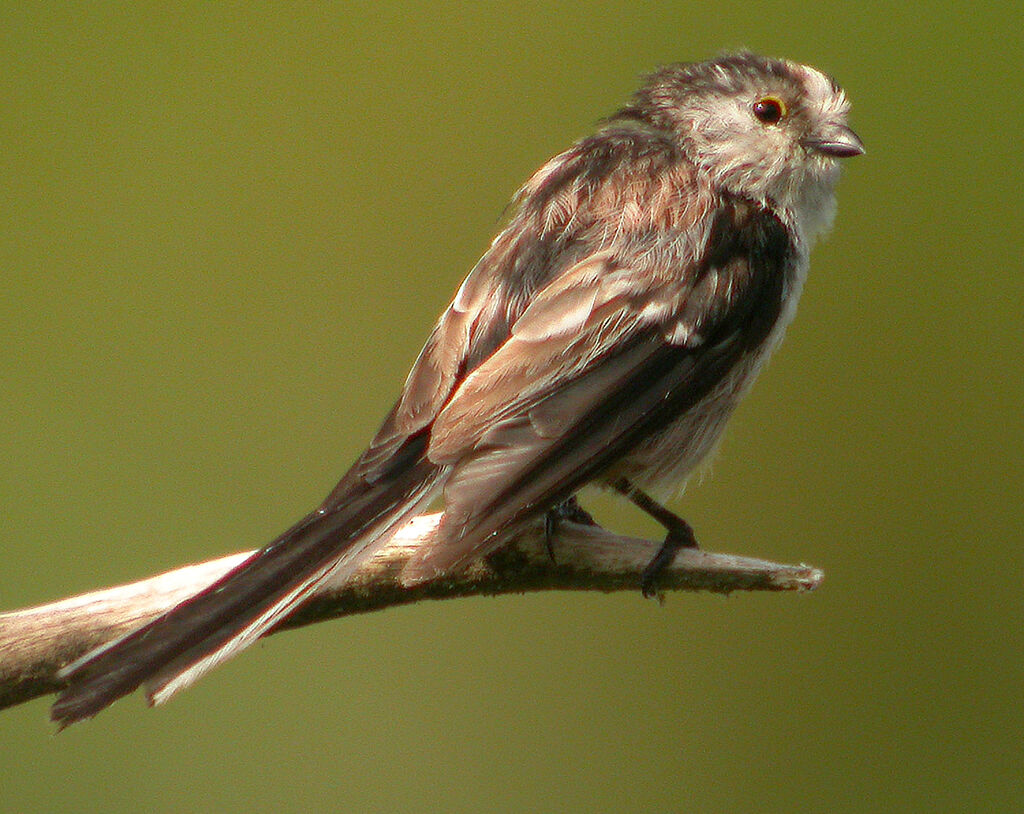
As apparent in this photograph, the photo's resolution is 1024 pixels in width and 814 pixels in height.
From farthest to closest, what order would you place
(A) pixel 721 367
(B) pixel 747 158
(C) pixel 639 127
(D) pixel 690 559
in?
(C) pixel 639 127 → (B) pixel 747 158 → (A) pixel 721 367 → (D) pixel 690 559

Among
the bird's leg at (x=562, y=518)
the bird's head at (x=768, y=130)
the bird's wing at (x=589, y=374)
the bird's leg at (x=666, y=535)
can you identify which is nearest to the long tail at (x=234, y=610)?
the bird's wing at (x=589, y=374)

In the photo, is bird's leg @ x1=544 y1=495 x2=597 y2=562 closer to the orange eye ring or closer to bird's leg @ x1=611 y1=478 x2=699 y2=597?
bird's leg @ x1=611 y1=478 x2=699 y2=597

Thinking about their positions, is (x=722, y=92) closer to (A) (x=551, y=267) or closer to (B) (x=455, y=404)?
(A) (x=551, y=267)

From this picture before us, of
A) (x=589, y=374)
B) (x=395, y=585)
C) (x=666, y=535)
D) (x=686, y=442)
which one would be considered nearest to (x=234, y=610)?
(x=395, y=585)

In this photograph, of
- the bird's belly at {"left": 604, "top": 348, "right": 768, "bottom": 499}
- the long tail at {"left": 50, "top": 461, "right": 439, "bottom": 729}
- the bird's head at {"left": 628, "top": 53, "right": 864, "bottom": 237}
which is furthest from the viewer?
the bird's head at {"left": 628, "top": 53, "right": 864, "bottom": 237}

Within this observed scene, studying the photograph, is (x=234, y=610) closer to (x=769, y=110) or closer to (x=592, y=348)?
(x=592, y=348)

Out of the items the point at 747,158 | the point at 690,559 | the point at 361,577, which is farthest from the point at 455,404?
the point at 747,158

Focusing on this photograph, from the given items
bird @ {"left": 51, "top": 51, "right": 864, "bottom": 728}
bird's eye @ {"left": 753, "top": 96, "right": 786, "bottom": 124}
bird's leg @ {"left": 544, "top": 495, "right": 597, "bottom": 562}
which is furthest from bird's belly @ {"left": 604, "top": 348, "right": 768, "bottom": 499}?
bird's eye @ {"left": 753, "top": 96, "right": 786, "bottom": 124}

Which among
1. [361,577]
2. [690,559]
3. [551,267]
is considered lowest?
[690,559]
